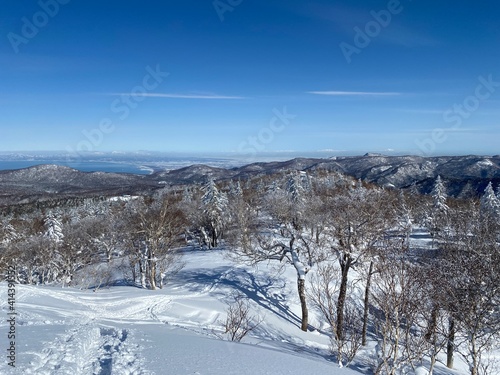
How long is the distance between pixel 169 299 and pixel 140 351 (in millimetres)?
12532

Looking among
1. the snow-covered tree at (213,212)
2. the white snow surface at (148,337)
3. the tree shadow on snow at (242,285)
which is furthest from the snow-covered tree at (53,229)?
the white snow surface at (148,337)

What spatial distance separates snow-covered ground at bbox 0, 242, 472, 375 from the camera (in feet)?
24.8

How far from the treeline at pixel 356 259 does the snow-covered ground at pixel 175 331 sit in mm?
1774

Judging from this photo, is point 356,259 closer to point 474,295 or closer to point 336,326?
point 336,326

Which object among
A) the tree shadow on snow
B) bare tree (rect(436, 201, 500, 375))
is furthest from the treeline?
the tree shadow on snow

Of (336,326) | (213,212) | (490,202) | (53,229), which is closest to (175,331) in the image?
Answer: (336,326)

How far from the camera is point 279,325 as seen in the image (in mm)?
19531

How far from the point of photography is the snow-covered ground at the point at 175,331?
7559mm

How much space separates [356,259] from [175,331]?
8920 millimetres

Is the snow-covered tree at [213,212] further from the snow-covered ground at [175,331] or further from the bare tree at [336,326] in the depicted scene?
the bare tree at [336,326]

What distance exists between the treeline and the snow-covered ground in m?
1.77

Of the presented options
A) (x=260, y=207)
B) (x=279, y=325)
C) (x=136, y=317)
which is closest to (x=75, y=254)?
(x=136, y=317)

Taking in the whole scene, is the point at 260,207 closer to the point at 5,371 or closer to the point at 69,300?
the point at 69,300

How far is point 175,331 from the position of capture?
504 inches
